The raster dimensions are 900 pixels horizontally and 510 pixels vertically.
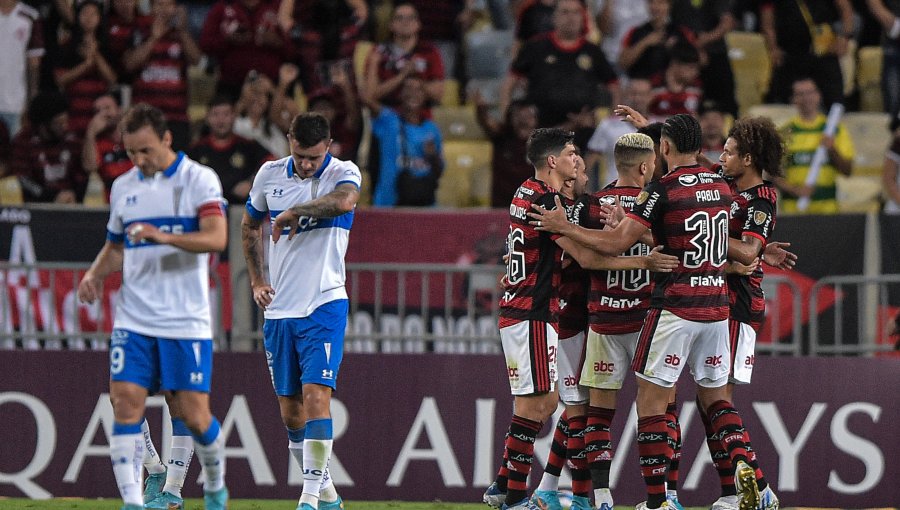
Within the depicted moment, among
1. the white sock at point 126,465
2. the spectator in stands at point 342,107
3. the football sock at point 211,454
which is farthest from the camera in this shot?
the spectator in stands at point 342,107

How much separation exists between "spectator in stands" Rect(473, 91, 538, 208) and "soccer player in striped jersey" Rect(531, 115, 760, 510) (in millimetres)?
→ 5991

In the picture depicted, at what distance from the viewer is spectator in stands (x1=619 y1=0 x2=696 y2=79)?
1664cm

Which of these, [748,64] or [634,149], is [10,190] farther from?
[748,64]

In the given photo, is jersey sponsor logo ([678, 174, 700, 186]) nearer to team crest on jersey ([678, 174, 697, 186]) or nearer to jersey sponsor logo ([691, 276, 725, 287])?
team crest on jersey ([678, 174, 697, 186])

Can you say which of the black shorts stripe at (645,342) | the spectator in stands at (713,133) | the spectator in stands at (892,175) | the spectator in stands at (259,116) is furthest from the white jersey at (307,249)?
the spectator in stands at (892,175)

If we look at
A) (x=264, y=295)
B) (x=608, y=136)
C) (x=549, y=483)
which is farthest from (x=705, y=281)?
(x=608, y=136)

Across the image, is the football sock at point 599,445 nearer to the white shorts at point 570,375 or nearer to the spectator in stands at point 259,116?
the white shorts at point 570,375

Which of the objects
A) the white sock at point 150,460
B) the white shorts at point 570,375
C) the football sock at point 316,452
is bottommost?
the white sock at point 150,460

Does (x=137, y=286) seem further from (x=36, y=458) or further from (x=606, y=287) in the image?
(x=36, y=458)

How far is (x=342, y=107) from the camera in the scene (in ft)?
53.3

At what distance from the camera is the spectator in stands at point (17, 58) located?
17.0 metres

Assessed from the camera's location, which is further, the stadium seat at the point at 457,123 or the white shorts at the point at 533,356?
the stadium seat at the point at 457,123

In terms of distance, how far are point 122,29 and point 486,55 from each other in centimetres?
474

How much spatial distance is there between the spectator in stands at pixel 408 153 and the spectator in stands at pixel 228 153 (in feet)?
4.44
